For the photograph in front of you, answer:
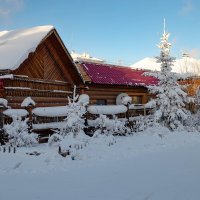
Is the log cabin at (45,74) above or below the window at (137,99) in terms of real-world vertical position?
above

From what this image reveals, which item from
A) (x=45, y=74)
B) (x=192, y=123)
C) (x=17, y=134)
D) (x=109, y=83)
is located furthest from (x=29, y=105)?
(x=192, y=123)

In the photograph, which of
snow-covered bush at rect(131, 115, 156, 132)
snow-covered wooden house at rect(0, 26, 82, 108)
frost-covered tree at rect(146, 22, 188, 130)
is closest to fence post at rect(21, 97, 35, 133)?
snow-covered wooden house at rect(0, 26, 82, 108)

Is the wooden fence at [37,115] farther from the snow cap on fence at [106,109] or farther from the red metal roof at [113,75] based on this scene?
the red metal roof at [113,75]

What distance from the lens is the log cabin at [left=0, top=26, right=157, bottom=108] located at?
595 inches

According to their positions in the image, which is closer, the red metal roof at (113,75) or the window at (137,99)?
the red metal roof at (113,75)

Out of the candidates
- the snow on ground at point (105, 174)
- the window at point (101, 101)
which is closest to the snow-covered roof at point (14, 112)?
the snow on ground at point (105, 174)

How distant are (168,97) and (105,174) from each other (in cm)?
1143

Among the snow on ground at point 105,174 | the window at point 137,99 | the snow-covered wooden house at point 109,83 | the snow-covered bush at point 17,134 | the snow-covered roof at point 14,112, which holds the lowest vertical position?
the snow on ground at point 105,174

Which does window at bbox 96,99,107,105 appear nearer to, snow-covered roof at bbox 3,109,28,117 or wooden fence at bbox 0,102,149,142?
wooden fence at bbox 0,102,149,142

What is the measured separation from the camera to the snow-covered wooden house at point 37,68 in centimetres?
1488

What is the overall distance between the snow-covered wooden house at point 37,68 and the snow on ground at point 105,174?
5.51m

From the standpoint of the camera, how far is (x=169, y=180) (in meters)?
7.46

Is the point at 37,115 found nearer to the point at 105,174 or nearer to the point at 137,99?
the point at 105,174

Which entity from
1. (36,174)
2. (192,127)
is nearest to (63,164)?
(36,174)
